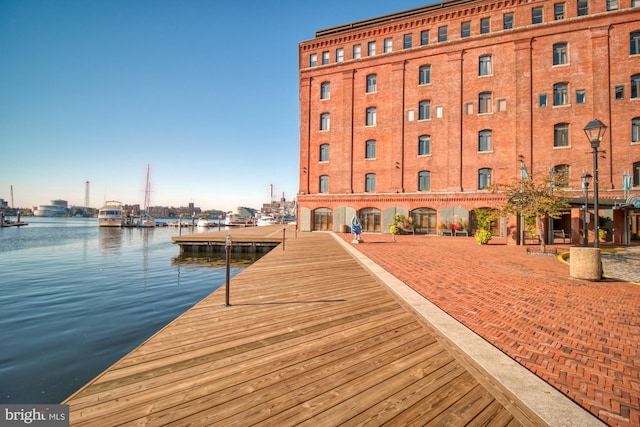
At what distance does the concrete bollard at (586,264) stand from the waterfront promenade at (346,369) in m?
3.70

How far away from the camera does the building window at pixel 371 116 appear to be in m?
30.7

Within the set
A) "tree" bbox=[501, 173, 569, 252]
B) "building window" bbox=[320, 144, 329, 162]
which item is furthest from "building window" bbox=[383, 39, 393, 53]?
"tree" bbox=[501, 173, 569, 252]

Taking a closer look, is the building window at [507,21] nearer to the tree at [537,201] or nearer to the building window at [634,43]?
the building window at [634,43]

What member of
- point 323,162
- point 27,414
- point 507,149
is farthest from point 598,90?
point 27,414

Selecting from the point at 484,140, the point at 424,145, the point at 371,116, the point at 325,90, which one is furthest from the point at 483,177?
the point at 325,90

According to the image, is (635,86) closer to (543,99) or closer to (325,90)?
(543,99)

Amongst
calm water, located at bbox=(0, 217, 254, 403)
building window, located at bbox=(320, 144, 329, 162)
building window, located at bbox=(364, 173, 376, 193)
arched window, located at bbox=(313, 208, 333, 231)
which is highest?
building window, located at bbox=(320, 144, 329, 162)

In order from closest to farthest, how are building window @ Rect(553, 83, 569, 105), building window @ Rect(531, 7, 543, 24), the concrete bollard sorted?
the concrete bollard → building window @ Rect(553, 83, 569, 105) → building window @ Rect(531, 7, 543, 24)

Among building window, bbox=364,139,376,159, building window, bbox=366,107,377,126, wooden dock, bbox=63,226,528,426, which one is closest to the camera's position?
wooden dock, bbox=63,226,528,426

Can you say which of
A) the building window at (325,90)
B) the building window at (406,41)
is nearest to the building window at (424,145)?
the building window at (406,41)

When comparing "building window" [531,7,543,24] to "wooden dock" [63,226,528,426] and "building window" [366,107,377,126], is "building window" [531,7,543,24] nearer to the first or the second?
"building window" [366,107,377,126]

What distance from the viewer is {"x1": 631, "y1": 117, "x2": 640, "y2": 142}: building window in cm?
2356

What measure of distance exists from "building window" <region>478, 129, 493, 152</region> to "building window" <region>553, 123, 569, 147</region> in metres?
5.13

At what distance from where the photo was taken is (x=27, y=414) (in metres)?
2.95
